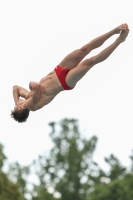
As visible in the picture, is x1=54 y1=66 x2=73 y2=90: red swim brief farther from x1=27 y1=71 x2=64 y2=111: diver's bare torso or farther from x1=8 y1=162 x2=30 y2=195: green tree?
x1=8 y1=162 x2=30 y2=195: green tree

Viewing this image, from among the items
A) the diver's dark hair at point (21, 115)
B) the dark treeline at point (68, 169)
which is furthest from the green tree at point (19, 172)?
the diver's dark hair at point (21, 115)

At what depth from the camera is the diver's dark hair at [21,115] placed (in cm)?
1491

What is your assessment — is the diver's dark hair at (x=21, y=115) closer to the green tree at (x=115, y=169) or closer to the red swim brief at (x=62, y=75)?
the red swim brief at (x=62, y=75)

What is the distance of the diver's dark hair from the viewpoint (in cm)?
1491

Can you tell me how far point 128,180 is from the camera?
1222 inches

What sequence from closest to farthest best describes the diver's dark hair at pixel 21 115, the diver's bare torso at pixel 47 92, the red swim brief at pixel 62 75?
the red swim brief at pixel 62 75 < the diver's bare torso at pixel 47 92 < the diver's dark hair at pixel 21 115

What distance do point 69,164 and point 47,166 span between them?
123 cm

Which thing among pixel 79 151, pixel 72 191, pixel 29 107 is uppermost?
pixel 79 151

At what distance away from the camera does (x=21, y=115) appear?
14.9m

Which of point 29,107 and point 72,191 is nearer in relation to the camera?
point 29,107

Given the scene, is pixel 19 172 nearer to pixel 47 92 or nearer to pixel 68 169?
pixel 68 169

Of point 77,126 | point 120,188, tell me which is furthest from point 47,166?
point 120,188

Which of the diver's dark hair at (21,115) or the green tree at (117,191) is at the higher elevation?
the green tree at (117,191)

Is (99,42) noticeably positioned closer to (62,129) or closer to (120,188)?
(120,188)
